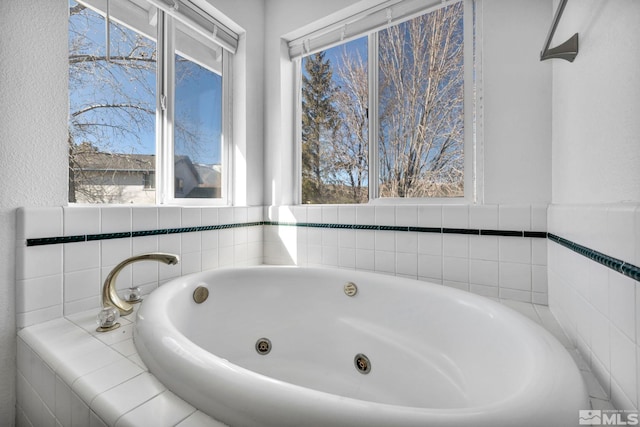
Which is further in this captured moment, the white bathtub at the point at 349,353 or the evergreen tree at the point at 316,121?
the evergreen tree at the point at 316,121

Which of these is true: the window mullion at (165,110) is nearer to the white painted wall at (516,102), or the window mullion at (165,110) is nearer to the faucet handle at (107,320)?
the faucet handle at (107,320)

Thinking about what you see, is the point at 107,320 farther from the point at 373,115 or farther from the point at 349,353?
the point at 373,115

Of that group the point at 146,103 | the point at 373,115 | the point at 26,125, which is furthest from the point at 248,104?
the point at 26,125

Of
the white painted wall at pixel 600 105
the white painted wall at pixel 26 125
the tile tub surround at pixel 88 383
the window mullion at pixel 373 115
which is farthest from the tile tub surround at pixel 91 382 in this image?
the window mullion at pixel 373 115

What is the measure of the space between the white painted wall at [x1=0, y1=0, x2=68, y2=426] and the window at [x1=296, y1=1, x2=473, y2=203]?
A: 4.13 feet

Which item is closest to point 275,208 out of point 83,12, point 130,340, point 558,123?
point 130,340

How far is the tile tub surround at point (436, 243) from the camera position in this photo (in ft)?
3.90

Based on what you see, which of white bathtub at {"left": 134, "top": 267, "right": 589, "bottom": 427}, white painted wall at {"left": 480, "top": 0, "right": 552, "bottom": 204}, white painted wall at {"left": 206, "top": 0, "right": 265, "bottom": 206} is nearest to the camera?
white bathtub at {"left": 134, "top": 267, "right": 589, "bottom": 427}

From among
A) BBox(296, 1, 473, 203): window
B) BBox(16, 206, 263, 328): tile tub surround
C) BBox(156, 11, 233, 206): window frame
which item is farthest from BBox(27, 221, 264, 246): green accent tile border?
BBox(296, 1, 473, 203): window

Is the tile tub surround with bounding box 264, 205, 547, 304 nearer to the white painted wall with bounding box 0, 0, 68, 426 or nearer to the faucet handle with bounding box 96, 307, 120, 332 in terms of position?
the faucet handle with bounding box 96, 307, 120, 332

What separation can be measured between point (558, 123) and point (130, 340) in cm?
163

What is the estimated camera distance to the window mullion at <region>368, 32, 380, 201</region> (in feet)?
5.55

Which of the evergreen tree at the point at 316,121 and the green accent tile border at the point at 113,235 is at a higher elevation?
the evergreen tree at the point at 316,121

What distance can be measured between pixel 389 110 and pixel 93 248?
159 centimetres
